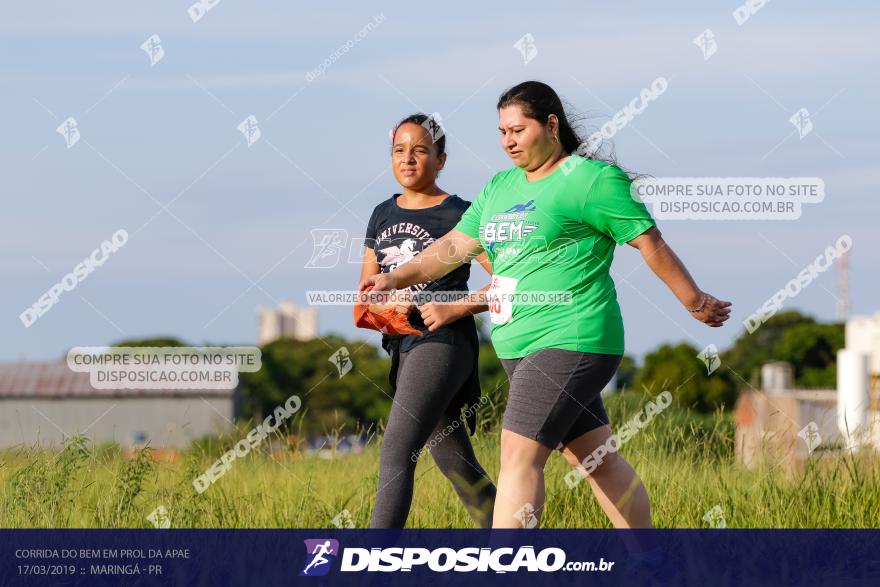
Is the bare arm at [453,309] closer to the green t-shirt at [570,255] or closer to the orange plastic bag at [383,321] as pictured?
the orange plastic bag at [383,321]

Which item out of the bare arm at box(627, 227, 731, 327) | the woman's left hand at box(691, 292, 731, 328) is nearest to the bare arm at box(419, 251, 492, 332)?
the bare arm at box(627, 227, 731, 327)

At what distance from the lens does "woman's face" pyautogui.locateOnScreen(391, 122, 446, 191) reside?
5.25 metres

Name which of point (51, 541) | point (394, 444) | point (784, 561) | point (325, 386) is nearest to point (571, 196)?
point (394, 444)

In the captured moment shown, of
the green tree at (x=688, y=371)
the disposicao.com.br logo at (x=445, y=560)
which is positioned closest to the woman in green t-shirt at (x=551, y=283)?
the disposicao.com.br logo at (x=445, y=560)

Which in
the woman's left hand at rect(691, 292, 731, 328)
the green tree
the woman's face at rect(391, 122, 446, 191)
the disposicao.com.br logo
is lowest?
the disposicao.com.br logo

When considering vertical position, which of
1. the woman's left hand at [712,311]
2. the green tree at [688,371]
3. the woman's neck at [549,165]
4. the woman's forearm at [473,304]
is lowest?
the woman's left hand at [712,311]

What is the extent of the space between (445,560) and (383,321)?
100 cm

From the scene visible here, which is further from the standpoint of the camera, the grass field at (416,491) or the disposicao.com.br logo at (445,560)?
the grass field at (416,491)

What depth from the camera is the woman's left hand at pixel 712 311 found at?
463 centimetres

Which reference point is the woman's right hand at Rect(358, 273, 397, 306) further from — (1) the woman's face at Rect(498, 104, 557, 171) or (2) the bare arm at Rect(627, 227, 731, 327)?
(2) the bare arm at Rect(627, 227, 731, 327)

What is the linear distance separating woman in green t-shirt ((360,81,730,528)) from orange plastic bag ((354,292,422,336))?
54 centimetres

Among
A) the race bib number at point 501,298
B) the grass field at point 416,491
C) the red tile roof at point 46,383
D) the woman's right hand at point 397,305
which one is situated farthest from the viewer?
the red tile roof at point 46,383

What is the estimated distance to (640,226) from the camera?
4.54 m

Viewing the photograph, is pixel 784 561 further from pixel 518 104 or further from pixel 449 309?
pixel 518 104
